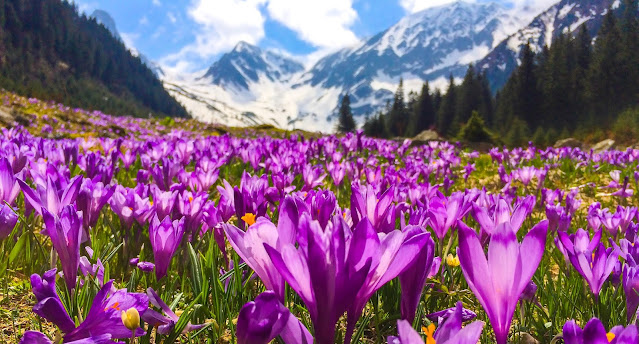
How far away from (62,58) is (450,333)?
535 feet

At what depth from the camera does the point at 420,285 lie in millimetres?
1289

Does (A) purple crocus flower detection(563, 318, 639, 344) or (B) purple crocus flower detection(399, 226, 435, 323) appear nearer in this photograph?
(A) purple crocus flower detection(563, 318, 639, 344)

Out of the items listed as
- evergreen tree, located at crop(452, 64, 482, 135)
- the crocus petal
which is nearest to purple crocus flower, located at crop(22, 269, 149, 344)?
the crocus petal

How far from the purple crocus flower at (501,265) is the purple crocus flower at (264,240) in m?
0.42

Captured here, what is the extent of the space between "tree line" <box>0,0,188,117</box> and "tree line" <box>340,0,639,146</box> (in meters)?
76.9

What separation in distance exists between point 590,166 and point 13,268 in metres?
9.73

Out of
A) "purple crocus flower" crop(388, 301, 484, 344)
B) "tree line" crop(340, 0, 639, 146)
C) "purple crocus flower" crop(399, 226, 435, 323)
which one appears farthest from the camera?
"tree line" crop(340, 0, 639, 146)

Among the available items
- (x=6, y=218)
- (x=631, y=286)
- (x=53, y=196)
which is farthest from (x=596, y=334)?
(x=6, y=218)

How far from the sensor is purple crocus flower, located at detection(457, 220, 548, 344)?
1.04 metres

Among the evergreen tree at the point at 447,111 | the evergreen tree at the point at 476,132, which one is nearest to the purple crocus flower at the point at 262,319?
the evergreen tree at the point at 476,132

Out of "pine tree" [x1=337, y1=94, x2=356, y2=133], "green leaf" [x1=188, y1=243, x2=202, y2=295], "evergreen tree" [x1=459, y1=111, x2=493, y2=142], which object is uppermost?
"pine tree" [x1=337, y1=94, x2=356, y2=133]

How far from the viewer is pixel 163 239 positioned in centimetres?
172

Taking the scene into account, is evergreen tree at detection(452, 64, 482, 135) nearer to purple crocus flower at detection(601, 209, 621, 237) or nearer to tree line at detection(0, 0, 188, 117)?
tree line at detection(0, 0, 188, 117)

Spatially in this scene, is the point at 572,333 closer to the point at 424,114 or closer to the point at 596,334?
the point at 596,334
